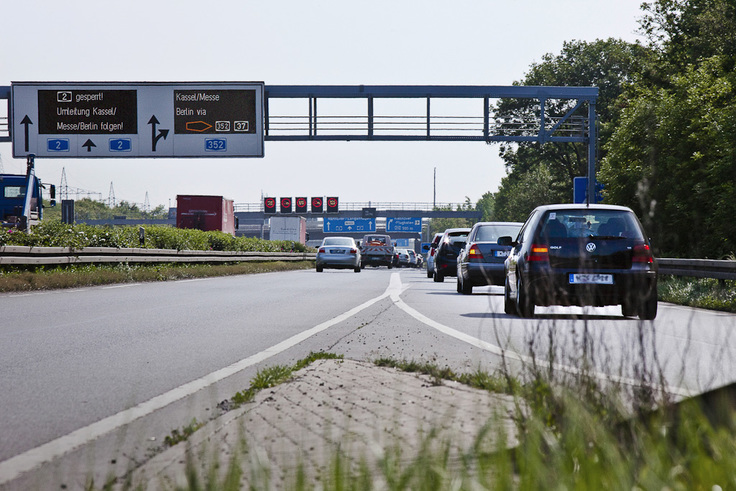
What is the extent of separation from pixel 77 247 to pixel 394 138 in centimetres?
1603

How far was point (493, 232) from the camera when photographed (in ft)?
63.8

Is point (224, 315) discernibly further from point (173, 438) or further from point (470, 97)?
point (470, 97)

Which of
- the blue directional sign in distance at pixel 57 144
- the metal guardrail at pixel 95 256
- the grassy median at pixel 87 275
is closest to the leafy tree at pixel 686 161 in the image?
the grassy median at pixel 87 275

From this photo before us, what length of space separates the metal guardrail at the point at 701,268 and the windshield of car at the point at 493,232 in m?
3.05

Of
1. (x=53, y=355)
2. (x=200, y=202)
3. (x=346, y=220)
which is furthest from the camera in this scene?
(x=346, y=220)

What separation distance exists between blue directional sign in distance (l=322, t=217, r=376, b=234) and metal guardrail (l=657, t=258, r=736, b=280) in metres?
102

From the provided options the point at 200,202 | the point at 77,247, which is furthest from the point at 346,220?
the point at 77,247

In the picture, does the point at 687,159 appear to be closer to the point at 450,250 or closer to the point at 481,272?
the point at 450,250

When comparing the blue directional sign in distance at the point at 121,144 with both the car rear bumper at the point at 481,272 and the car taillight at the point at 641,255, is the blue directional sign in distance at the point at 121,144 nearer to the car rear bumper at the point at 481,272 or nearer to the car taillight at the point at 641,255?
the car rear bumper at the point at 481,272

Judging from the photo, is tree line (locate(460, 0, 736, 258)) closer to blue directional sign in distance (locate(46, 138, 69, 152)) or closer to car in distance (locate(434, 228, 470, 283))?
car in distance (locate(434, 228, 470, 283))

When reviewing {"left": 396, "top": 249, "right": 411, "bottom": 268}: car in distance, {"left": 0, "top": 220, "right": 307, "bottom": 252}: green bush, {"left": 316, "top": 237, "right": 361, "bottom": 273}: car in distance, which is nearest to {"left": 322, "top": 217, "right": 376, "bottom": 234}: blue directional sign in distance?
{"left": 396, "top": 249, "right": 411, "bottom": 268}: car in distance

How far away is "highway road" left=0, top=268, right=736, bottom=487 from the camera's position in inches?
189

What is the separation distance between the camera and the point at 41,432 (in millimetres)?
4891

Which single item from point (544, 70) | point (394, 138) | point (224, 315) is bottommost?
point (224, 315)
